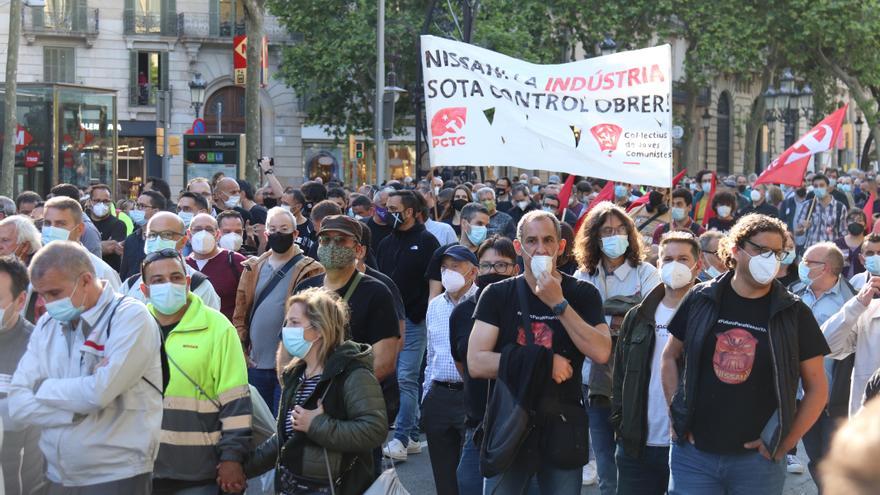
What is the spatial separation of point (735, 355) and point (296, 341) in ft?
5.53

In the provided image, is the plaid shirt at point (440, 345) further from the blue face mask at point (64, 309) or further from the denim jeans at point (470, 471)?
the blue face mask at point (64, 309)

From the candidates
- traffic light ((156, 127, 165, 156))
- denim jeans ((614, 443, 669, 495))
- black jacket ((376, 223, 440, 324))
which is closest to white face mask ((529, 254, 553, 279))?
denim jeans ((614, 443, 669, 495))

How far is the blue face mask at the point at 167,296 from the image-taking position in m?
5.39

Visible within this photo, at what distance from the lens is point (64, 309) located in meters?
4.71

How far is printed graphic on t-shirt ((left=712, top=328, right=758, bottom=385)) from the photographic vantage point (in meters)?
5.05

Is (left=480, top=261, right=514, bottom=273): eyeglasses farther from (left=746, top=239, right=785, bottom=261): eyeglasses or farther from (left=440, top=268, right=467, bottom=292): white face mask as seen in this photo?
(left=746, top=239, right=785, bottom=261): eyeglasses

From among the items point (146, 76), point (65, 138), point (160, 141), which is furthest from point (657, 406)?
point (146, 76)

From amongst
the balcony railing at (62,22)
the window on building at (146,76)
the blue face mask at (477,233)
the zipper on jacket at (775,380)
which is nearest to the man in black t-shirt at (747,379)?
the zipper on jacket at (775,380)

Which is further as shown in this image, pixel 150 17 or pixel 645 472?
pixel 150 17

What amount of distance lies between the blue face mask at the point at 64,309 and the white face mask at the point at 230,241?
179 inches

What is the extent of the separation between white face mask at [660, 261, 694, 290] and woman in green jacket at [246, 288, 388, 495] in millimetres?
1734

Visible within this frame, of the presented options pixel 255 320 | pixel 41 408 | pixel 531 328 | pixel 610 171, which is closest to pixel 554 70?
pixel 610 171

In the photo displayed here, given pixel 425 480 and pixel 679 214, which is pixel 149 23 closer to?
pixel 679 214

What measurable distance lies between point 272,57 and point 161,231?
135 feet
